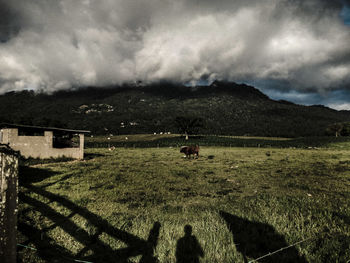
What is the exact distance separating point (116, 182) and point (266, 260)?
8.33 meters

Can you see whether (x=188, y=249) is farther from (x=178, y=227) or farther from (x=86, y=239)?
(x=86, y=239)

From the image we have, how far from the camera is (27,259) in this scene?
3.49 metres

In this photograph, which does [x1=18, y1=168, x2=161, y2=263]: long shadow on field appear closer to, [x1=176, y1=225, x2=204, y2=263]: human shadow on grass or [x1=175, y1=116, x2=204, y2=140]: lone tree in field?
[x1=176, y1=225, x2=204, y2=263]: human shadow on grass

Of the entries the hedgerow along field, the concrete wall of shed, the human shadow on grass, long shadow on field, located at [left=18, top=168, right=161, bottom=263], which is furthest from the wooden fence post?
the concrete wall of shed

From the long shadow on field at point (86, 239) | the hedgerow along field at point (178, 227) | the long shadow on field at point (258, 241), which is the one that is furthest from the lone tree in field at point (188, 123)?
the long shadow on field at point (258, 241)

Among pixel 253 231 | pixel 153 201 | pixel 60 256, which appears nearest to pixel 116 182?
pixel 153 201

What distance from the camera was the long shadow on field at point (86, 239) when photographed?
11.8 feet

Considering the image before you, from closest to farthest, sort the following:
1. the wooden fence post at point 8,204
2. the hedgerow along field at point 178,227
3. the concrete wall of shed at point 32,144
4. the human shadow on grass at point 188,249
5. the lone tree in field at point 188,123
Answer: the wooden fence post at point 8,204, the human shadow on grass at point 188,249, the hedgerow along field at point 178,227, the concrete wall of shed at point 32,144, the lone tree in field at point 188,123

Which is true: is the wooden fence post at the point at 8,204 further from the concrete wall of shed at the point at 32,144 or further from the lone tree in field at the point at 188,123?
the lone tree in field at the point at 188,123

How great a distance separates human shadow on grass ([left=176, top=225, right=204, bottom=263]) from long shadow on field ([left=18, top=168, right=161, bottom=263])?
0.52m

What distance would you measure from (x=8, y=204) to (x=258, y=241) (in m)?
4.69

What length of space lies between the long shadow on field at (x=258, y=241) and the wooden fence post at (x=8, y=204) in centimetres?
377

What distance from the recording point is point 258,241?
4.02 m

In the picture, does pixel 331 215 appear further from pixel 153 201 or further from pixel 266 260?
pixel 153 201
